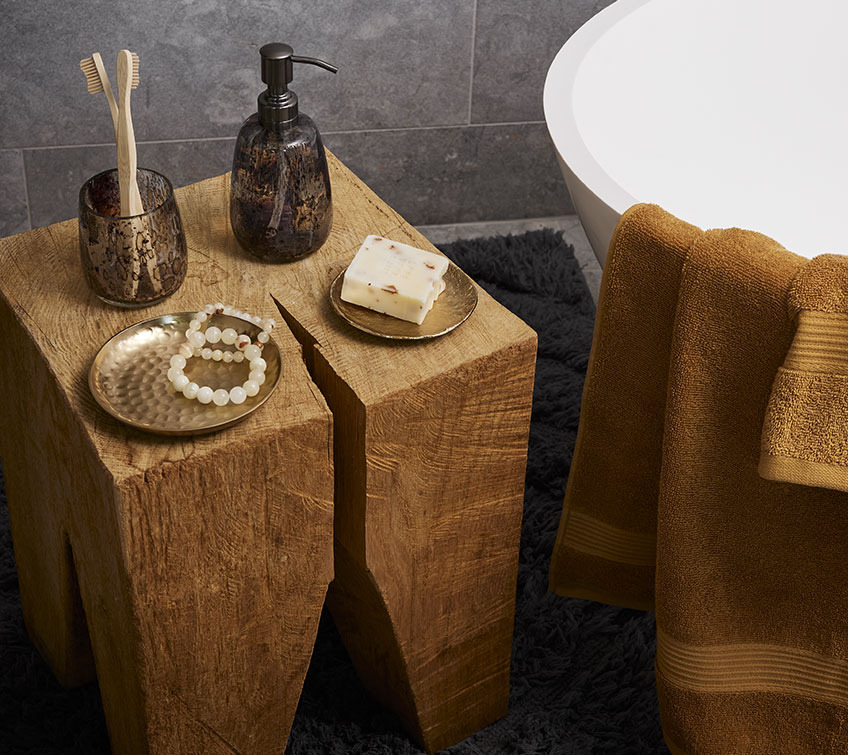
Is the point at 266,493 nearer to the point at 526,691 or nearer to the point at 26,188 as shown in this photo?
the point at 526,691

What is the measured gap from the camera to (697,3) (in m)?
1.58

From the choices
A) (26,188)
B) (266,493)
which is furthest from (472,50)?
(266,493)

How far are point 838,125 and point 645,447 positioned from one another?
0.90 m

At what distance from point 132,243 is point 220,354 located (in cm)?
13

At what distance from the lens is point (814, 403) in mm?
878

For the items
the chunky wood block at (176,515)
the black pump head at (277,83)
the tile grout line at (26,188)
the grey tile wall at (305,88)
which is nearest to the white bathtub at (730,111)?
the grey tile wall at (305,88)

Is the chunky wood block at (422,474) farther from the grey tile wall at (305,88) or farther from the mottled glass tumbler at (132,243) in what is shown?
the grey tile wall at (305,88)

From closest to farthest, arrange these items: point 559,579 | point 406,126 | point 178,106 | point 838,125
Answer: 1. point 559,579
2. point 838,125
3. point 178,106
4. point 406,126

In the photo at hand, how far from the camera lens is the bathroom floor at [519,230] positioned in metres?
2.17

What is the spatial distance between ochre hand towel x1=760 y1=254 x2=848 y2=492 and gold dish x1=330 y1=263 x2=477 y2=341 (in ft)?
0.97

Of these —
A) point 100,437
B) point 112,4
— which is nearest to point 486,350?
point 100,437

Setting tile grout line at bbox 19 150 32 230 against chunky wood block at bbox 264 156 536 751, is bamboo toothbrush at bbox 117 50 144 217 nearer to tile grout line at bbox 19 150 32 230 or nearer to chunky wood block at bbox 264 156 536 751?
chunky wood block at bbox 264 156 536 751

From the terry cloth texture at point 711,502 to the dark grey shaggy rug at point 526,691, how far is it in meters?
0.14

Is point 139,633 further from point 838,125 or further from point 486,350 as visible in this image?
point 838,125
